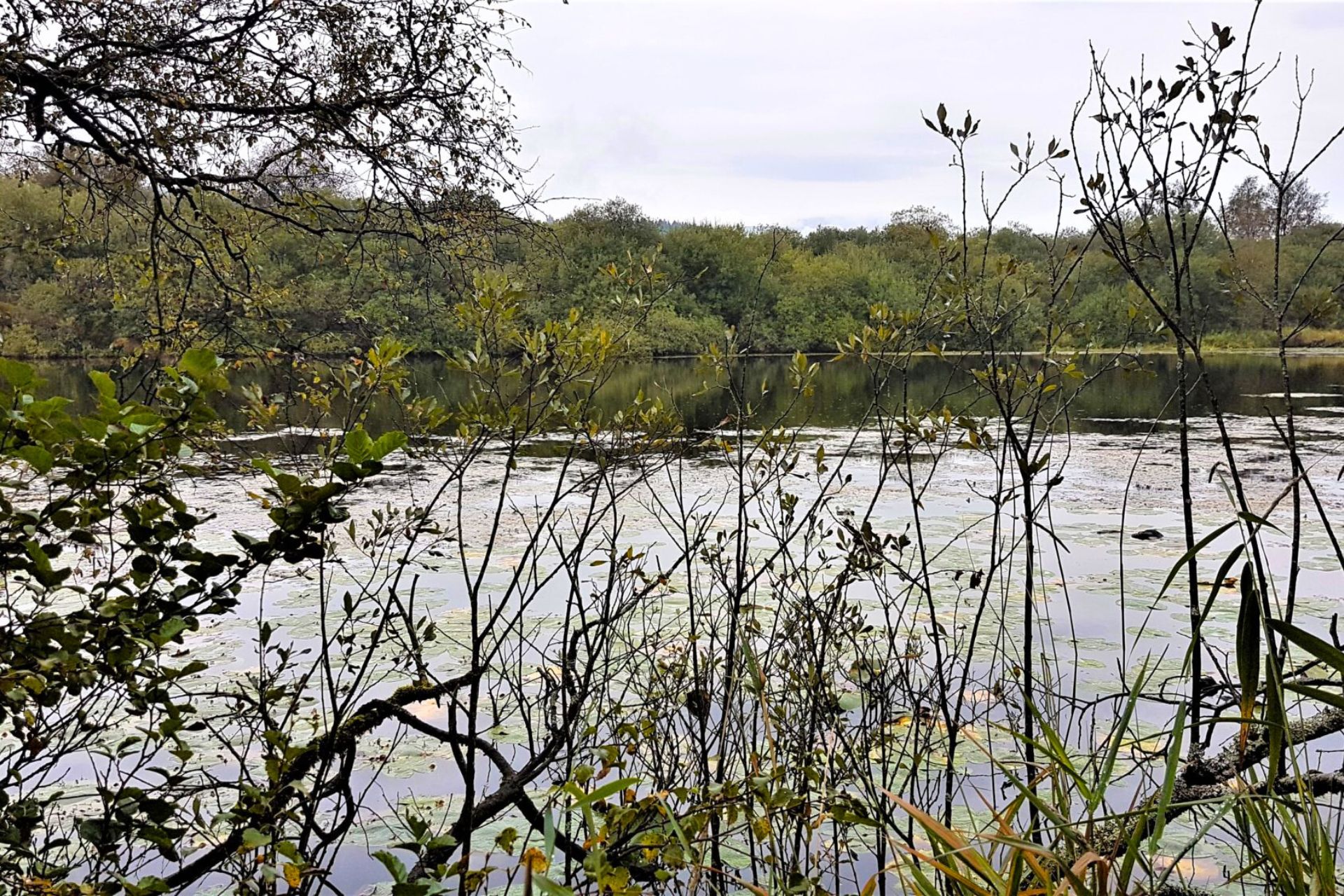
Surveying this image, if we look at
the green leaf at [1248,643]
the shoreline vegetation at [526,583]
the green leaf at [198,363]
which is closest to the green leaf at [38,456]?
the shoreline vegetation at [526,583]

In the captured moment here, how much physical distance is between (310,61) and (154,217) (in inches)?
34.6

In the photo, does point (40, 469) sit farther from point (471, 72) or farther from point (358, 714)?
point (471, 72)

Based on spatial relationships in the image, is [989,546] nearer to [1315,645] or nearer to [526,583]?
[526,583]

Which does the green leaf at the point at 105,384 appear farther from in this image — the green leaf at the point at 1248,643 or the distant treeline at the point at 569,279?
the green leaf at the point at 1248,643

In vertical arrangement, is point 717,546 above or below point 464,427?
below

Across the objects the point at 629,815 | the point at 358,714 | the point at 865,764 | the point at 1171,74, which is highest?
the point at 1171,74

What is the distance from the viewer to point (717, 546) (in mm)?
3453

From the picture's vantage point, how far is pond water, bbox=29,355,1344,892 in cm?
398

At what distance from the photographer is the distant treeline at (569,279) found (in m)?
3.59

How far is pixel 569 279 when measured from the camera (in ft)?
91.0

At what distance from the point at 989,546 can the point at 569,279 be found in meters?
22.0

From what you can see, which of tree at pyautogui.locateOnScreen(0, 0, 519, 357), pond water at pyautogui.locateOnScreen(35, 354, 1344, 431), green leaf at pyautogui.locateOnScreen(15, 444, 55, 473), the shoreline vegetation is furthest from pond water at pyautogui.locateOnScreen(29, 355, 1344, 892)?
tree at pyautogui.locateOnScreen(0, 0, 519, 357)

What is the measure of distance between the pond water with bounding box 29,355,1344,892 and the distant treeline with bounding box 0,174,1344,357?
41 centimetres

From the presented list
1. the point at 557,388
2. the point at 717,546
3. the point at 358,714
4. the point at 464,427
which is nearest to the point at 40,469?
the point at 358,714
